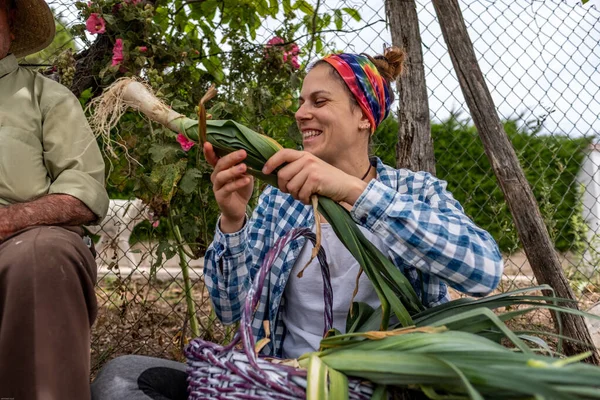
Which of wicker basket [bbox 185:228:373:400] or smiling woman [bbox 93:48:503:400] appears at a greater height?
smiling woman [bbox 93:48:503:400]

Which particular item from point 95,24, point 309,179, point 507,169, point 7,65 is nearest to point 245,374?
point 309,179

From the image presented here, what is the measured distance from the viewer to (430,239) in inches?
57.4

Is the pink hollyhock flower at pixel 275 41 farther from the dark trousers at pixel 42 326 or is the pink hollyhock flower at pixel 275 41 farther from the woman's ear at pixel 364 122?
the dark trousers at pixel 42 326

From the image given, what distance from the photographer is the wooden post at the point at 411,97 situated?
8.41 ft

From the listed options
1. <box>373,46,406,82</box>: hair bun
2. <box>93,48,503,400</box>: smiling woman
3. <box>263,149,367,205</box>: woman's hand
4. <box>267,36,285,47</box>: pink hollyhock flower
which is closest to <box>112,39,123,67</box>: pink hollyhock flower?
<box>267,36,285,47</box>: pink hollyhock flower

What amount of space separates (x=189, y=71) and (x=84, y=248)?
4.17ft

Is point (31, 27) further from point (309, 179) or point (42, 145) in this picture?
point (309, 179)

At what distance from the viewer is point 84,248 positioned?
1.74m

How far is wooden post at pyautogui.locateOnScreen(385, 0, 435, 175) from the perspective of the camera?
8.41 feet

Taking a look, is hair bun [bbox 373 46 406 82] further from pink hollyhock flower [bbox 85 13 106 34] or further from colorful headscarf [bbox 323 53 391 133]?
pink hollyhock flower [bbox 85 13 106 34]

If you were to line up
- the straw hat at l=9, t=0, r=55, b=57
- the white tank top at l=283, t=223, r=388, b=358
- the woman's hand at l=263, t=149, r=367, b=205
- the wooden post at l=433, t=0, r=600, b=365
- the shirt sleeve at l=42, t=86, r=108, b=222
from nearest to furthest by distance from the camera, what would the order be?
the woman's hand at l=263, t=149, r=367, b=205
the white tank top at l=283, t=223, r=388, b=358
the shirt sleeve at l=42, t=86, r=108, b=222
the straw hat at l=9, t=0, r=55, b=57
the wooden post at l=433, t=0, r=600, b=365

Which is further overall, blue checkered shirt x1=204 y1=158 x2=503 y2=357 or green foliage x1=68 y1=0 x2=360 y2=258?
green foliage x1=68 y1=0 x2=360 y2=258

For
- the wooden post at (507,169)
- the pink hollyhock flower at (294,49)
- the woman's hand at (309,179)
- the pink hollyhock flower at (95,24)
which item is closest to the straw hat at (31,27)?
the pink hollyhock flower at (95,24)

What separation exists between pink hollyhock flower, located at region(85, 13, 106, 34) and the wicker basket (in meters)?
1.59
